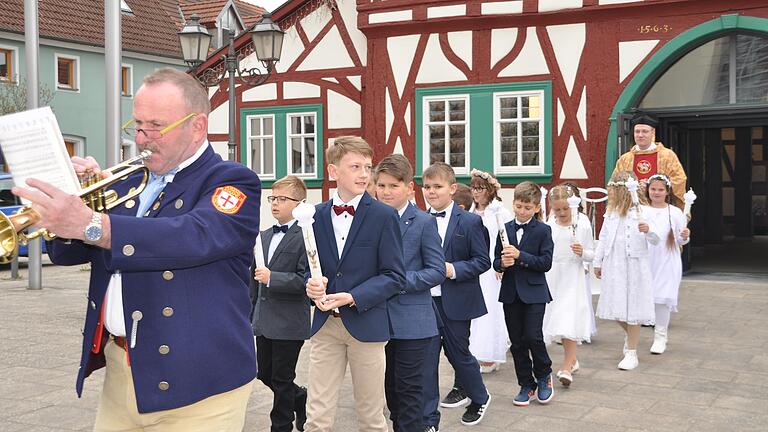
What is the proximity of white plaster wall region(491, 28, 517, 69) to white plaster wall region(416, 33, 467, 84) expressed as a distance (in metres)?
0.72

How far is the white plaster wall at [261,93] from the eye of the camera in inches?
772

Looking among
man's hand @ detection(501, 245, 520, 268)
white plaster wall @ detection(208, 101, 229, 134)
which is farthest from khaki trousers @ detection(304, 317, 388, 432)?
white plaster wall @ detection(208, 101, 229, 134)

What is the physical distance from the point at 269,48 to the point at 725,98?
297 inches

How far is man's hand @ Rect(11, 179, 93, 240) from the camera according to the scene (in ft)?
7.50

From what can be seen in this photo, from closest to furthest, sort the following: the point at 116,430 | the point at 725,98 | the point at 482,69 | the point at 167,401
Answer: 1. the point at 167,401
2. the point at 116,430
3. the point at 725,98
4. the point at 482,69

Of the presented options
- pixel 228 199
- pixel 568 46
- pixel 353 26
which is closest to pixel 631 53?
pixel 568 46

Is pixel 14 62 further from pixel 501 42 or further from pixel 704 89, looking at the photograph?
pixel 704 89

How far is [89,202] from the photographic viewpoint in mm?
2582

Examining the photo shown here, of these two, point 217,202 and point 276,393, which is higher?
point 217,202

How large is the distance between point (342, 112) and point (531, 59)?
4.25 metres

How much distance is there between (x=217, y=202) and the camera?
2.80 m

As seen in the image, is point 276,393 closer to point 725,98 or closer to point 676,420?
point 676,420

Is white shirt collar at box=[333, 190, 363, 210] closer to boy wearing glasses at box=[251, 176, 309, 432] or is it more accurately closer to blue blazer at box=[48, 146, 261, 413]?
boy wearing glasses at box=[251, 176, 309, 432]

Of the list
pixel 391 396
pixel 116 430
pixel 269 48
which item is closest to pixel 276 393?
pixel 391 396
